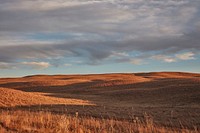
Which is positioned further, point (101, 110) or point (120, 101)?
point (120, 101)

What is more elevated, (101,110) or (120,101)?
(101,110)

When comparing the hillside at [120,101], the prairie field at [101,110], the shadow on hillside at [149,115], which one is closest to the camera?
the prairie field at [101,110]

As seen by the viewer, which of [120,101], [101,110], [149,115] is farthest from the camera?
[120,101]

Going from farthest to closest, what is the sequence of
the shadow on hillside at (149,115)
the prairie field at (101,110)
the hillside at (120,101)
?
the hillside at (120,101), the shadow on hillside at (149,115), the prairie field at (101,110)

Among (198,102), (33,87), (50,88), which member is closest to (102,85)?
(50,88)

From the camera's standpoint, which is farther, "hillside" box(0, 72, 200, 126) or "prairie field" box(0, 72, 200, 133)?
"hillside" box(0, 72, 200, 126)

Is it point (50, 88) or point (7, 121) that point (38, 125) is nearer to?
point (7, 121)

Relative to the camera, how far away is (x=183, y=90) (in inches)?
1996

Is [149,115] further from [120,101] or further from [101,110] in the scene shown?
[120,101]

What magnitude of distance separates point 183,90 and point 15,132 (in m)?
42.5

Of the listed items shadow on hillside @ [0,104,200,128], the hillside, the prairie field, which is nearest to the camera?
the prairie field

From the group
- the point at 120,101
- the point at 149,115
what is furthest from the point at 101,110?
the point at 120,101

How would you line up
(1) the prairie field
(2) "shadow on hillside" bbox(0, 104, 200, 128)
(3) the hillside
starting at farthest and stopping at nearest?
1. (3) the hillside
2. (2) "shadow on hillside" bbox(0, 104, 200, 128)
3. (1) the prairie field

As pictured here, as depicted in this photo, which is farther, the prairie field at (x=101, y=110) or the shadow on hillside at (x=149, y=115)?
the shadow on hillside at (x=149, y=115)
